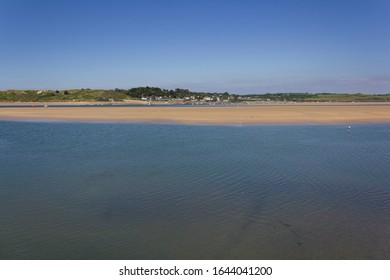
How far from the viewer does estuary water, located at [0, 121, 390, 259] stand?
21.3 feet

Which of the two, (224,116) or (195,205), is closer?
(195,205)

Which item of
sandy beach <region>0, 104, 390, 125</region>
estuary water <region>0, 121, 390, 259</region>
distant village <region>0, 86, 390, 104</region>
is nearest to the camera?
estuary water <region>0, 121, 390, 259</region>

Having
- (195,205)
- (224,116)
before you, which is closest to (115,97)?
(224,116)

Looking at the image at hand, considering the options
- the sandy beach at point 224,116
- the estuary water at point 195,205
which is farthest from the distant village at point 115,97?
the estuary water at point 195,205

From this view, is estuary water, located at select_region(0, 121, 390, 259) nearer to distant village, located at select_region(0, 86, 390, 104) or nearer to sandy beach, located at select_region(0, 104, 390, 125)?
sandy beach, located at select_region(0, 104, 390, 125)

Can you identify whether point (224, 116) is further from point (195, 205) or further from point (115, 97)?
point (115, 97)

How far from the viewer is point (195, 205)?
8883 mm

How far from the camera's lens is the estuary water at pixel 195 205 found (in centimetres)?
650

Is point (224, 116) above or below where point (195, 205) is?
above

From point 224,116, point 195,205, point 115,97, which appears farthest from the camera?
point 115,97

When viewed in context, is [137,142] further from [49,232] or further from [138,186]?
[49,232]

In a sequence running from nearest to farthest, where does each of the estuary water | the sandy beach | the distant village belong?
the estuary water
the sandy beach
the distant village

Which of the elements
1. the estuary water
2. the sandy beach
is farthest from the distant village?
the estuary water

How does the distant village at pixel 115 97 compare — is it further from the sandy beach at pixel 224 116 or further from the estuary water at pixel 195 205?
the estuary water at pixel 195 205
